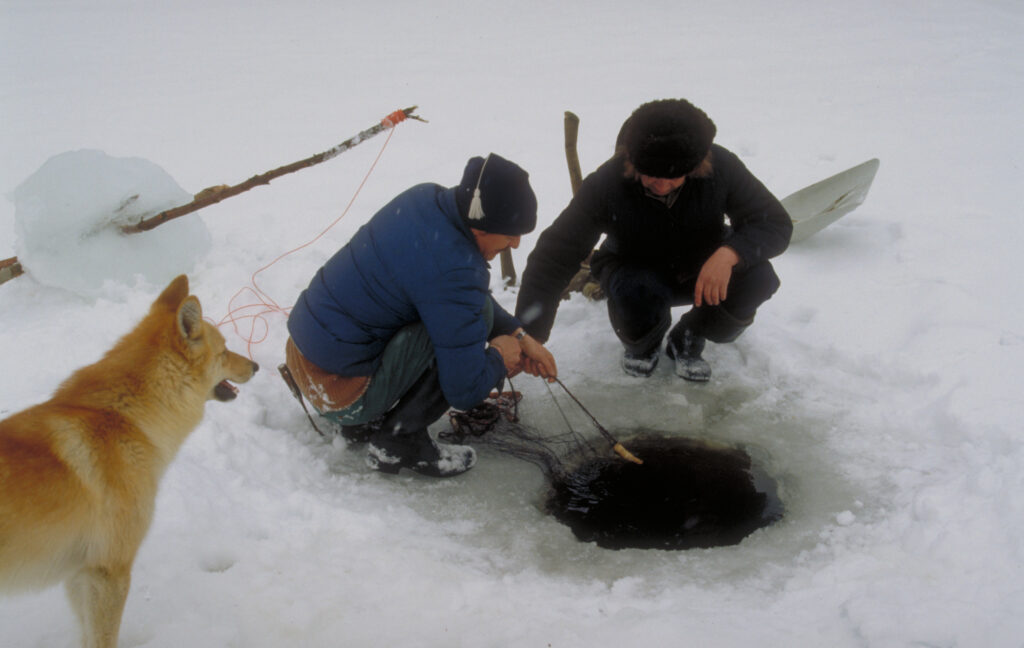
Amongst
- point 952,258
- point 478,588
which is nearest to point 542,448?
point 478,588

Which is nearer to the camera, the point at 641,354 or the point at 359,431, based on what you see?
the point at 359,431

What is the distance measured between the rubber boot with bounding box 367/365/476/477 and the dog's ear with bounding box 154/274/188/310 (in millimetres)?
1080

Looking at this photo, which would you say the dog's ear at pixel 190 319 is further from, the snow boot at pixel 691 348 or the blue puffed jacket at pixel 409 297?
the snow boot at pixel 691 348

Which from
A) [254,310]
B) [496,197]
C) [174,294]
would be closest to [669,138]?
[496,197]

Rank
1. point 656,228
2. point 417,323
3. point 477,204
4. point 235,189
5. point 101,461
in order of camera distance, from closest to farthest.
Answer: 1. point 101,461
2. point 477,204
3. point 417,323
4. point 656,228
5. point 235,189

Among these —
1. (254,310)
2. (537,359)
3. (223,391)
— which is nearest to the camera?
(223,391)

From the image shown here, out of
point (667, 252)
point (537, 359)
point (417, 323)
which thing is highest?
point (667, 252)

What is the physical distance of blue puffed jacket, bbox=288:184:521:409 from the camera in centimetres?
266

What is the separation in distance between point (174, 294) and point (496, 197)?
1204 mm

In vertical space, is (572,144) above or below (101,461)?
above

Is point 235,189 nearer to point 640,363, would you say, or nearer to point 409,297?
point 409,297

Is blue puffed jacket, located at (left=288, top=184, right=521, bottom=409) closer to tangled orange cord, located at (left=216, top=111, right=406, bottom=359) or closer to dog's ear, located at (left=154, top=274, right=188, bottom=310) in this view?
dog's ear, located at (left=154, top=274, right=188, bottom=310)

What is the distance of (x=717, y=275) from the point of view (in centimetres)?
345

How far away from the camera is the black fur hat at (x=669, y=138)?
310cm
